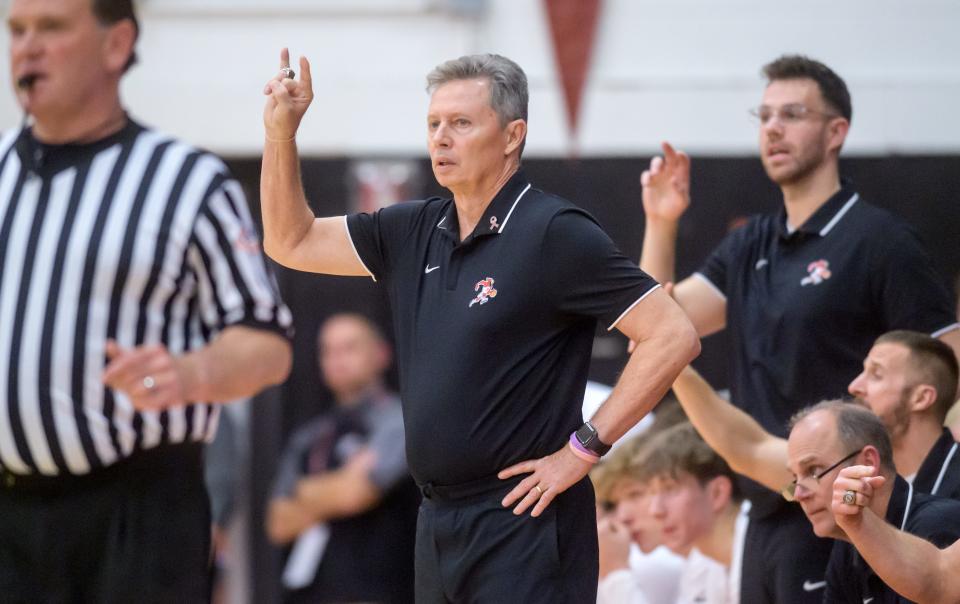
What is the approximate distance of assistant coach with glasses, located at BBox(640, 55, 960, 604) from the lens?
3.96m

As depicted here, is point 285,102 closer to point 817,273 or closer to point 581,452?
point 581,452

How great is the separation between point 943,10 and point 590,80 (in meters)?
1.70

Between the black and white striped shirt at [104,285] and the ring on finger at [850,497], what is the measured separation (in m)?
1.35

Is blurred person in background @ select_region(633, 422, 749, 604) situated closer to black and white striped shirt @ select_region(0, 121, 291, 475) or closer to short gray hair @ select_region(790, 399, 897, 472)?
short gray hair @ select_region(790, 399, 897, 472)

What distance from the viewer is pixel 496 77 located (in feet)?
10.5

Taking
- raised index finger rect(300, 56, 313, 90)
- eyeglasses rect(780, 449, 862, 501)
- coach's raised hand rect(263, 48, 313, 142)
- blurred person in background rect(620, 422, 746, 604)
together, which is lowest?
blurred person in background rect(620, 422, 746, 604)

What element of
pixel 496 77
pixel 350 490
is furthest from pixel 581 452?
pixel 350 490

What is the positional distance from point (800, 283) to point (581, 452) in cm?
134

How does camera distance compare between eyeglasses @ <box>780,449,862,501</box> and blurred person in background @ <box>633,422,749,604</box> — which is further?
blurred person in background @ <box>633,422,749,604</box>

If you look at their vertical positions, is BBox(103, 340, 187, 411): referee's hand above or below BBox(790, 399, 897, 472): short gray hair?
above

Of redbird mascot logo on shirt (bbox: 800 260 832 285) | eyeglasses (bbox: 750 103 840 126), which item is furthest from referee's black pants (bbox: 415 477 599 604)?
eyeglasses (bbox: 750 103 840 126)

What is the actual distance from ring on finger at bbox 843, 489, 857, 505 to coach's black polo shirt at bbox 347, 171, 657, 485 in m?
0.58

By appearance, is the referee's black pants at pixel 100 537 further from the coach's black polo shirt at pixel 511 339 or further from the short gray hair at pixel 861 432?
the short gray hair at pixel 861 432

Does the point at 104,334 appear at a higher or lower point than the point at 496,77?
lower
